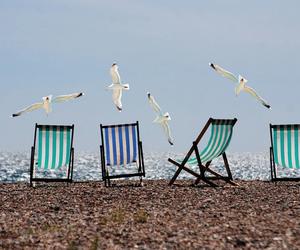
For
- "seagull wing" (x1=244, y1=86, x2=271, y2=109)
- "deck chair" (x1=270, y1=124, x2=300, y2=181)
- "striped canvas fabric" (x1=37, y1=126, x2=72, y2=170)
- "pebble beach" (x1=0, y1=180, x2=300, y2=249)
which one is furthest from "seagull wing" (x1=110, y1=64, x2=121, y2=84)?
"deck chair" (x1=270, y1=124, x2=300, y2=181)

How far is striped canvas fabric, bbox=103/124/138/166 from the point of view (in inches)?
413

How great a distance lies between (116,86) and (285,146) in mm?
3003

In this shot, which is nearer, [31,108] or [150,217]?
[150,217]

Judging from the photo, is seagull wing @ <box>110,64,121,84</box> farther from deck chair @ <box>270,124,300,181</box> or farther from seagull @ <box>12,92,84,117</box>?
deck chair @ <box>270,124,300,181</box>

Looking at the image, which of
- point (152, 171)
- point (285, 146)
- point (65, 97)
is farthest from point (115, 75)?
point (152, 171)

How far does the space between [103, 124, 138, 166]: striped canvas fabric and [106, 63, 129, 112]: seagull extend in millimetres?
358

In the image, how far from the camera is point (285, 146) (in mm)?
10883

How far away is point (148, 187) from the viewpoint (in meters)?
10.3

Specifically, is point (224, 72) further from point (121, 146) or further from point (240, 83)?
point (121, 146)

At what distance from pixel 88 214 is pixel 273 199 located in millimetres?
2648

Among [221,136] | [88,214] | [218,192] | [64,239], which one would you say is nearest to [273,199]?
[218,192]

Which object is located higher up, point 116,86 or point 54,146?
point 116,86

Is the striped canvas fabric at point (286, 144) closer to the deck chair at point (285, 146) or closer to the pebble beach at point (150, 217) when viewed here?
the deck chair at point (285, 146)

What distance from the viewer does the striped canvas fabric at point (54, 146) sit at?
10.5 metres
